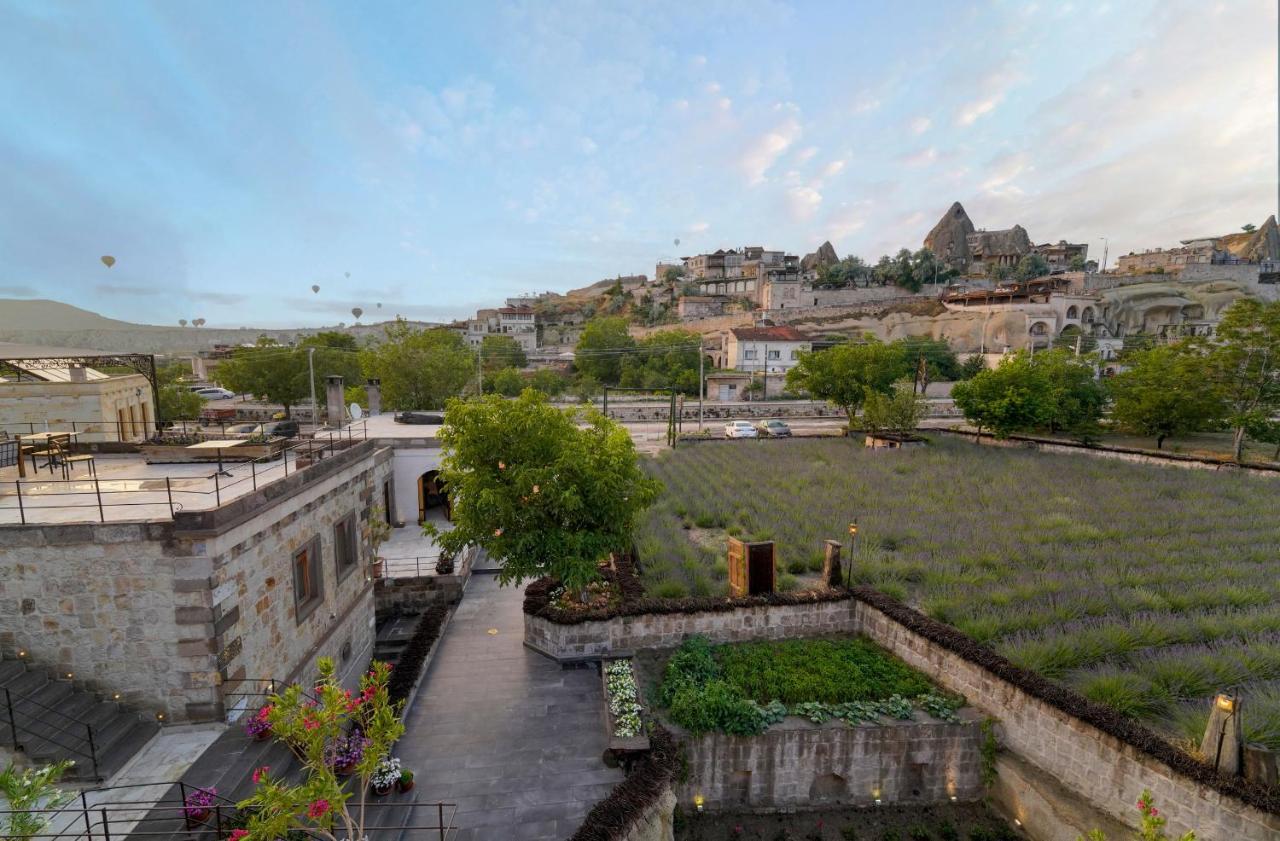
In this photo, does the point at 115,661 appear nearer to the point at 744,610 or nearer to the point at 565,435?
the point at 565,435

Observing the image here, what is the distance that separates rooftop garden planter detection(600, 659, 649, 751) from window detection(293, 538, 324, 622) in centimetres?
525

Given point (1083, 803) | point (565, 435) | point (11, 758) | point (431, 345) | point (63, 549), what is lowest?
point (1083, 803)

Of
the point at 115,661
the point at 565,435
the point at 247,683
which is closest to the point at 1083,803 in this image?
the point at 565,435

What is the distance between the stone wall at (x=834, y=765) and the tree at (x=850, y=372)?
83.2 feet

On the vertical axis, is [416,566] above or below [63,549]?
below

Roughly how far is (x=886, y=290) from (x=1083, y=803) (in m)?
86.7

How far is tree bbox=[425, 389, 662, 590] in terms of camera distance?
33.6 ft

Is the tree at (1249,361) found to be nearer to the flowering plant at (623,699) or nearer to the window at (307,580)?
the flowering plant at (623,699)

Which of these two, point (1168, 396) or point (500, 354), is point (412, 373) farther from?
point (500, 354)

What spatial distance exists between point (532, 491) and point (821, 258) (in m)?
105

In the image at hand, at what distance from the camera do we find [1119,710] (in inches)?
316

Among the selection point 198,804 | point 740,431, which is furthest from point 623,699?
point 740,431

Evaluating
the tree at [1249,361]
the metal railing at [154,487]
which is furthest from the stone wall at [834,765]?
the tree at [1249,361]

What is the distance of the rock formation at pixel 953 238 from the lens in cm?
9819
